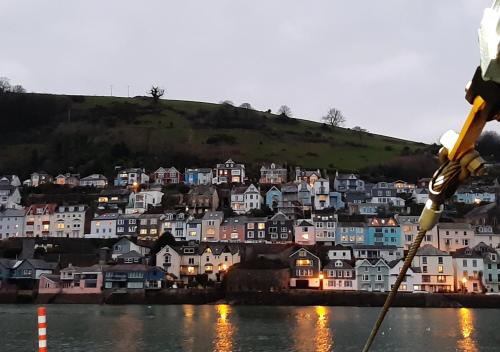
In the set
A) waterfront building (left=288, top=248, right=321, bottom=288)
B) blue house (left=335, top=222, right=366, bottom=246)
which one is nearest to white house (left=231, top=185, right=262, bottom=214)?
blue house (left=335, top=222, right=366, bottom=246)

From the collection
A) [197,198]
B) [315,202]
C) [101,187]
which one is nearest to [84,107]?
[101,187]

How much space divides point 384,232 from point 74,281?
3875 centimetres

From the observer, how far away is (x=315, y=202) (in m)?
90.1

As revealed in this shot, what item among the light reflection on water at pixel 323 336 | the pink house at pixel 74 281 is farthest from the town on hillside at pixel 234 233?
the light reflection on water at pixel 323 336

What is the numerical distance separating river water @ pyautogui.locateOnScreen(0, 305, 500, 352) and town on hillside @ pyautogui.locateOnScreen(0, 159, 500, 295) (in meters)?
15.3

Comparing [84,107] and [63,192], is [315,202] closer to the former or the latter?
[63,192]

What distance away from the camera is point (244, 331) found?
3425 centimetres

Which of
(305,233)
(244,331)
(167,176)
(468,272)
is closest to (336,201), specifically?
(305,233)

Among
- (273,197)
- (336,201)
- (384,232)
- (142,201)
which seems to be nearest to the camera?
(384,232)

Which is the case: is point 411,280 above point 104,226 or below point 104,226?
below

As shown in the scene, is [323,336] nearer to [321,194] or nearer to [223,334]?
[223,334]

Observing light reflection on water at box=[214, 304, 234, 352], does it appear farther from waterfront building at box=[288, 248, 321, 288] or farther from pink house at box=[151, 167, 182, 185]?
pink house at box=[151, 167, 182, 185]

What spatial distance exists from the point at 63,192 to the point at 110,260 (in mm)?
30416

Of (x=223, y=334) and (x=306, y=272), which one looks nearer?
(x=223, y=334)
